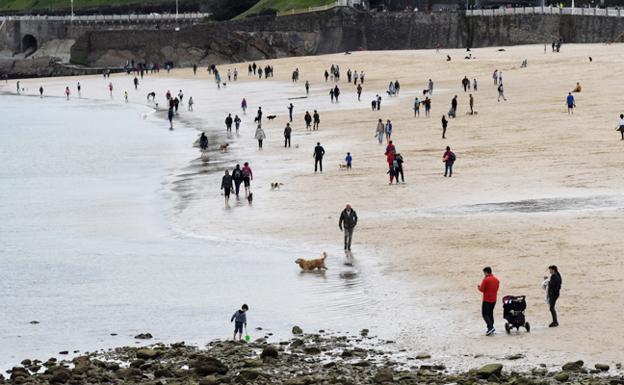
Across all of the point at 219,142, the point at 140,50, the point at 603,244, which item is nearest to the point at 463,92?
the point at 219,142

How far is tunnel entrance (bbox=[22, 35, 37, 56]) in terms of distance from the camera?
449 feet

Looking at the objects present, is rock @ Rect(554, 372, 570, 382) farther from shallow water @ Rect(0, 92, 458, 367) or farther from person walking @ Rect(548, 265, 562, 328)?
shallow water @ Rect(0, 92, 458, 367)

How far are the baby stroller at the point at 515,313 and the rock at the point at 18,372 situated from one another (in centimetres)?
770

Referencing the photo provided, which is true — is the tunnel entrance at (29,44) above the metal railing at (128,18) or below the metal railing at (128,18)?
below

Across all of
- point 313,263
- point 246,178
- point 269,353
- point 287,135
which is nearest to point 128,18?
point 287,135

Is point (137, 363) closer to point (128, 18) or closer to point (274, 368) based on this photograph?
point (274, 368)

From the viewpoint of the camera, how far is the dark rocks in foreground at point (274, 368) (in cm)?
1883

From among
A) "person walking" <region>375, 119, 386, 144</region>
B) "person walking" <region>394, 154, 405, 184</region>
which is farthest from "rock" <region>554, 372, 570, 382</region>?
"person walking" <region>375, 119, 386, 144</region>

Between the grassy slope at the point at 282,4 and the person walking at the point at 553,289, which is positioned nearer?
the person walking at the point at 553,289

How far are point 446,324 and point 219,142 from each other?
3377cm

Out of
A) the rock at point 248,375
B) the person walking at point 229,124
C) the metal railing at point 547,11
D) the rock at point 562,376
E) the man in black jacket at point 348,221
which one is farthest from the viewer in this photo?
the metal railing at point 547,11

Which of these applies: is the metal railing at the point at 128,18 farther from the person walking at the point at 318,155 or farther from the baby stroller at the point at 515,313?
the baby stroller at the point at 515,313

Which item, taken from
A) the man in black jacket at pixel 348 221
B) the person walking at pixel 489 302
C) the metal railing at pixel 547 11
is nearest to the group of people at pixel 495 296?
the person walking at pixel 489 302

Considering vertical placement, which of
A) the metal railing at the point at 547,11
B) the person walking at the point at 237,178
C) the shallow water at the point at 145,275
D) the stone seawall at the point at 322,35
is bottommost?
the shallow water at the point at 145,275
